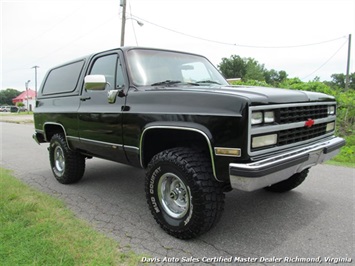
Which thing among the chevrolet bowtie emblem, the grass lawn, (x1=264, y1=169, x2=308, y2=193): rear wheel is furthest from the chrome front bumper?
the grass lawn

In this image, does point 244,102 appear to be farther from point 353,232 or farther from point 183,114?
point 353,232

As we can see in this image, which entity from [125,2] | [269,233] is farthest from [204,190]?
[125,2]

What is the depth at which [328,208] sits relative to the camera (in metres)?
3.77

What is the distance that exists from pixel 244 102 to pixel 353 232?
1903 millimetres

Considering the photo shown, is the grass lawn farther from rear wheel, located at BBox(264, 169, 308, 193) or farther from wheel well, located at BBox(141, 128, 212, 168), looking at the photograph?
rear wheel, located at BBox(264, 169, 308, 193)

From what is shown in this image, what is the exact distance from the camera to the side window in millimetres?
3923

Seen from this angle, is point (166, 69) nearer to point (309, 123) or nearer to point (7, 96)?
point (309, 123)

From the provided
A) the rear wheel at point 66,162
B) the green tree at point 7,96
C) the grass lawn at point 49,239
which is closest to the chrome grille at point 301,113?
the grass lawn at point 49,239

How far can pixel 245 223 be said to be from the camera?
3393mm

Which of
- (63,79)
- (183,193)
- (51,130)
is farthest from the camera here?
(51,130)

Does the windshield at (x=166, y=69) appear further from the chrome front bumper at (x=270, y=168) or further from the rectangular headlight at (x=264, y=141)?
the chrome front bumper at (x=270, y=168)

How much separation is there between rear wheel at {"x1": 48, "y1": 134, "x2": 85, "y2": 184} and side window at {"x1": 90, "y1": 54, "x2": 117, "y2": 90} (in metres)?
1.37

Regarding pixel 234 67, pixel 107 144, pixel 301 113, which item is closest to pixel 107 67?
pixel 107 144

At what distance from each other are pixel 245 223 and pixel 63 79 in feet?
12.3
